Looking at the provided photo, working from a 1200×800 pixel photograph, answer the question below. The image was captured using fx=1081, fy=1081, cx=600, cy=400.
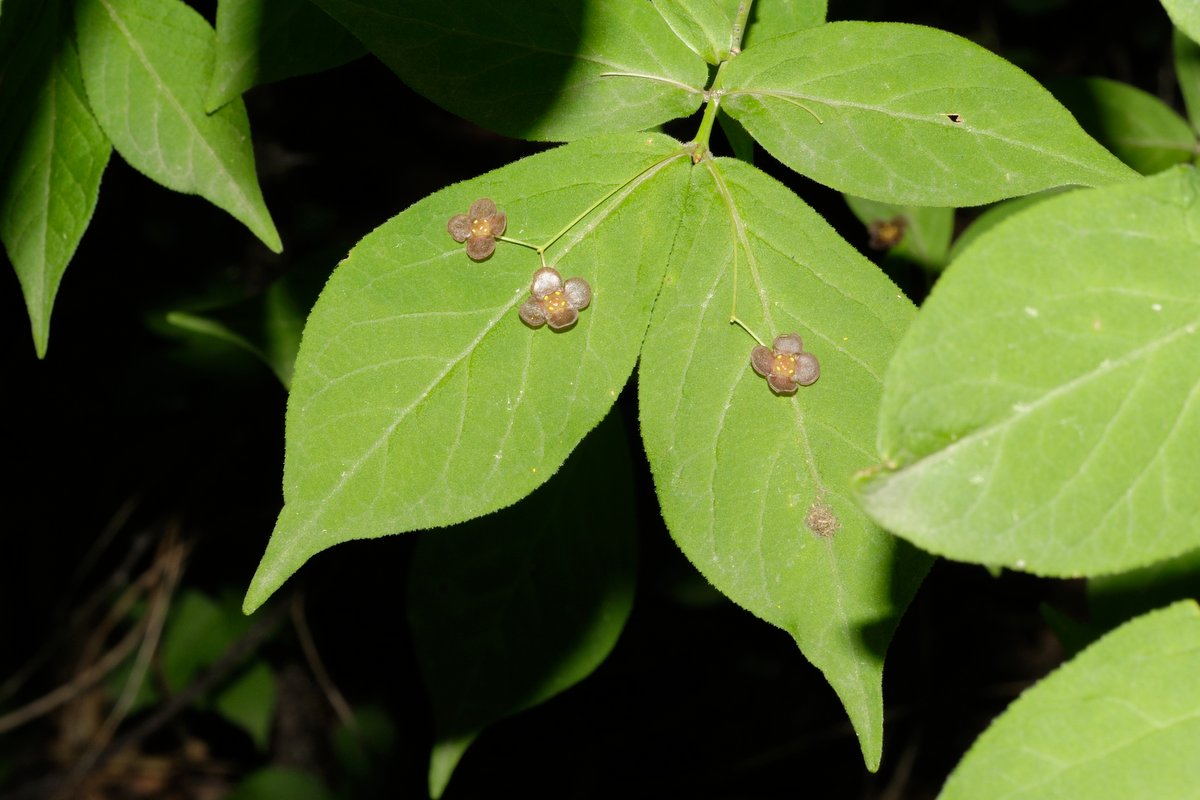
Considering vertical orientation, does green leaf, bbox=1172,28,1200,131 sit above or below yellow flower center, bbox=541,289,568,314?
below

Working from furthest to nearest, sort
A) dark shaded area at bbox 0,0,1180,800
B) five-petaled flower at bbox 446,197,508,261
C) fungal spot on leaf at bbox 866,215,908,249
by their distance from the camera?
1. dark shaded area at bbox 0,0,1180,800
2. fungal spot on leaf at bbox 866,215,908,249
3. five-petaled flower at bbox 446,197,508,261

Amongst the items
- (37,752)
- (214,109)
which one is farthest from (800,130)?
(37,752)

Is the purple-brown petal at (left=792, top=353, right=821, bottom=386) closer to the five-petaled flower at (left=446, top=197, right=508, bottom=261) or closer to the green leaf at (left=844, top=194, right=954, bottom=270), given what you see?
the five-petaled flower at (left=446, top=197, right=508, bottom=261)

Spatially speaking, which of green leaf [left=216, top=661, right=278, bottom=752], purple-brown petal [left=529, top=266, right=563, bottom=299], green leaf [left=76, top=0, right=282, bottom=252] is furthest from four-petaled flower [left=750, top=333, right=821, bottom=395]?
green leaf [left=216, top=661, right=278, bottom=752]

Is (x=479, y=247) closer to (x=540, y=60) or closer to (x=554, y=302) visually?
(x=554, y=302)

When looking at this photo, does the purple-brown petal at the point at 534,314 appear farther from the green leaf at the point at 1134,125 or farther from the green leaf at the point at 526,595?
the green leaf at the point at 1134,125

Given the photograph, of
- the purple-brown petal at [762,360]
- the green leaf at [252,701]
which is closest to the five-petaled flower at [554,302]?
the purple-brown petal at [762,360]
